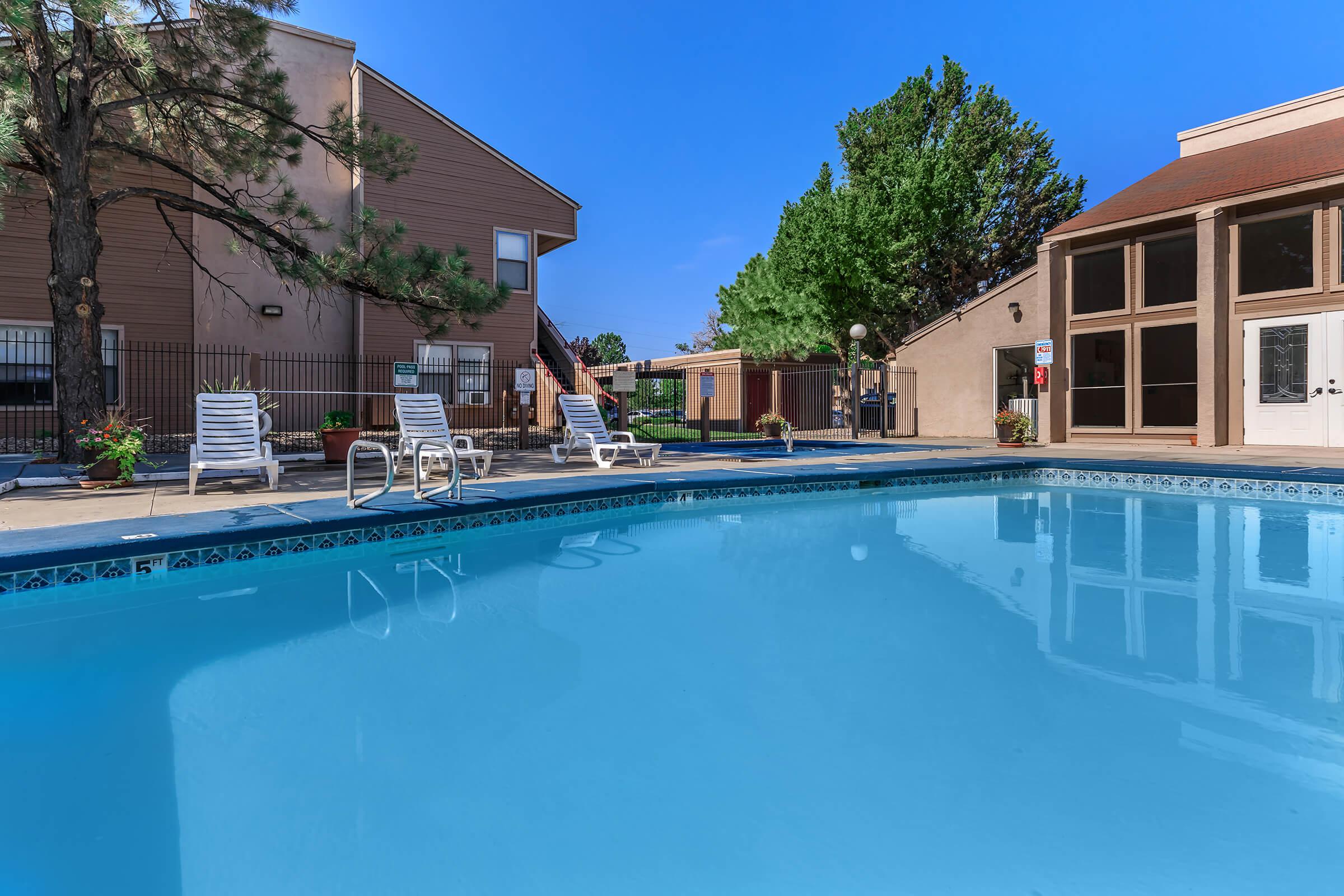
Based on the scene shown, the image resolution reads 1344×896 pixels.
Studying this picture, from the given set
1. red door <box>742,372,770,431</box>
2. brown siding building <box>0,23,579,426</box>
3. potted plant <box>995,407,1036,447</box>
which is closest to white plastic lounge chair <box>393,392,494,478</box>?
brown siding building <box>0,23,579,426</box>

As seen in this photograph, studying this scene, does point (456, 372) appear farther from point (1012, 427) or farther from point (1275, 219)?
point (1275, 219)

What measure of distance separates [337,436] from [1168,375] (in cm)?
1403

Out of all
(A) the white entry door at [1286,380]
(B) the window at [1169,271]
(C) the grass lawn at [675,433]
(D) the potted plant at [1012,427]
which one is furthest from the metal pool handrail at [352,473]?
(B) the window at [1169,271]

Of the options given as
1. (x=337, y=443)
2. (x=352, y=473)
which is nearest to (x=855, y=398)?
(x=337, y=443)

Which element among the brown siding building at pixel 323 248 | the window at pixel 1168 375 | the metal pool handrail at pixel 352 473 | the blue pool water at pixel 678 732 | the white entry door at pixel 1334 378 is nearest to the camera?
the blue pool water at pixel 678 732

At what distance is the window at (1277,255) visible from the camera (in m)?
12.1

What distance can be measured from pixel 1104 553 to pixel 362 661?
5.24 m

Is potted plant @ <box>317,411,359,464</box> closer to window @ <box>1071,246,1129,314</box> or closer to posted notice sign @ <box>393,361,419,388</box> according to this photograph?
posted notice sign @ <box>393,361,419,388</box>

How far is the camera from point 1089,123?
2767cm

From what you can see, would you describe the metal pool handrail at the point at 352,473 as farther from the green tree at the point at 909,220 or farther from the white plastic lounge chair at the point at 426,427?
the green tree at the point at 909,220

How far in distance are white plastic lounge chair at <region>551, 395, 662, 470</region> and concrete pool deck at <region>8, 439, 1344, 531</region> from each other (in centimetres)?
20

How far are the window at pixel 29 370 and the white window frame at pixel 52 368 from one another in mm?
21

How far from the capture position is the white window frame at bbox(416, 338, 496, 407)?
15.9 meters

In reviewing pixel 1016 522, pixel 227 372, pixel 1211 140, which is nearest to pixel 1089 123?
pixel 1211 140
